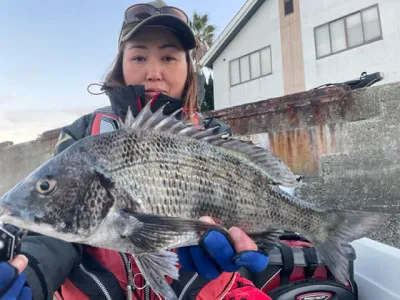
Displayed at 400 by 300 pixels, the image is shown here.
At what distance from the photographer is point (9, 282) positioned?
48.6 inches

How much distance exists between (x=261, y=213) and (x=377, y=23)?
461 inches

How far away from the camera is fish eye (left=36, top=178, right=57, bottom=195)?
1.41 meters

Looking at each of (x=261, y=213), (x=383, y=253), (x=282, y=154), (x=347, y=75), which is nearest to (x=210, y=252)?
(x=261, y=213)

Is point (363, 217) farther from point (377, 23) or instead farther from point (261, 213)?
point (377, 23)

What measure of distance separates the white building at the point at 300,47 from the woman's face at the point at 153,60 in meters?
10.3

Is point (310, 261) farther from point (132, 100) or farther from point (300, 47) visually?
point (300, 47)

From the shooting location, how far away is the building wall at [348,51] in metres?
10.7

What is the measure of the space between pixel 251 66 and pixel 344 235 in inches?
544

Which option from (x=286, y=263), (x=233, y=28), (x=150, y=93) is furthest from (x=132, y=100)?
(x=233, y=28)

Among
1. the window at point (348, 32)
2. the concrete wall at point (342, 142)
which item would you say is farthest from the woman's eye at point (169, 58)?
the window at point (348, 32)

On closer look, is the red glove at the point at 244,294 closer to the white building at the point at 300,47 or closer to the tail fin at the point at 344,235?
the tail fin at the point at 344,235

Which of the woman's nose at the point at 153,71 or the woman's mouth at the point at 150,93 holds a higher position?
the woman's nose at the point at 153,71

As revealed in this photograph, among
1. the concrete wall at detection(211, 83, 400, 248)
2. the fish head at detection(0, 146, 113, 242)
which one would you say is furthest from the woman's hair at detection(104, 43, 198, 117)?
the concrete wall at detection(211, 83, 400, 248)

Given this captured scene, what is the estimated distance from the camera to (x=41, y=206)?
136 centimetres
